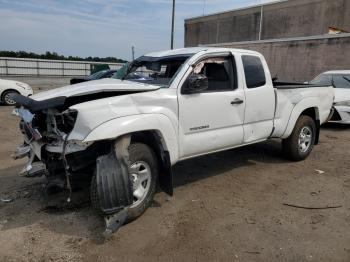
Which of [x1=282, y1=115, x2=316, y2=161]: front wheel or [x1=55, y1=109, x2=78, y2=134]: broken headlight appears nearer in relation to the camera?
[x1=55, y1=109, x2=78, y2=134]: broken headlight

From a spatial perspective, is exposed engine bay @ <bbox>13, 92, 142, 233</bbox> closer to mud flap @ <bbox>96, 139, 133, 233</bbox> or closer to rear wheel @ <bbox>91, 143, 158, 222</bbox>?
mud flap @ <bbox>96, 139, 133, 233</bbox>

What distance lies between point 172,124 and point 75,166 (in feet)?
4.00

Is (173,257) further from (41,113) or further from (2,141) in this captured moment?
(2,141)

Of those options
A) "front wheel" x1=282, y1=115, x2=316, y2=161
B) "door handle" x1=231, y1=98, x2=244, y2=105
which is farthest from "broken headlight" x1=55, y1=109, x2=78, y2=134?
"front wheel" x1=282, y1=115, x2=316, y2=161

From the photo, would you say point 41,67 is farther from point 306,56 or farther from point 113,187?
point 113,187

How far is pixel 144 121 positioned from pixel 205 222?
52.7 inches

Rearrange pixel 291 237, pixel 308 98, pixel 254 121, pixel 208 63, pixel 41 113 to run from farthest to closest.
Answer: pixel 308 98
pixel 254 121
pixel 208 63
pixel 41 113
pixel 291 237

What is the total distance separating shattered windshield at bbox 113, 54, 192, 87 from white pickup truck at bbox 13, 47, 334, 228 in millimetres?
18

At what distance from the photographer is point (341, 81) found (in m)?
10.6

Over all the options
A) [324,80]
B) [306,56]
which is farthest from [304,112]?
[306,56]

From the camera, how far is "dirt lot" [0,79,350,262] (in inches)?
135

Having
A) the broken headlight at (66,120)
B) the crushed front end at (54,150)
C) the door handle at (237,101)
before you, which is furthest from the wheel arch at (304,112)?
the broken headlight at (66,120)

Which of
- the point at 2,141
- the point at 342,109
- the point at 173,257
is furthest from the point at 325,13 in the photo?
the point at 173,257

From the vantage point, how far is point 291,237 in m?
3.74
